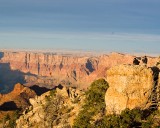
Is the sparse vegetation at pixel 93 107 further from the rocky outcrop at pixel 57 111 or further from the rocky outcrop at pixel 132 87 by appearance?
the rocky outcrop at pixel 132 87

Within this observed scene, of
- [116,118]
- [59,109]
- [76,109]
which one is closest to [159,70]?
[116,118]

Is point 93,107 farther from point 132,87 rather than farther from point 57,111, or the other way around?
point 57,111

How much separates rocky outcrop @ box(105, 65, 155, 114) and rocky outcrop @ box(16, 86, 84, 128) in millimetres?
26120

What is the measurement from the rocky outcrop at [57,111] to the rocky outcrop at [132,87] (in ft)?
85.7

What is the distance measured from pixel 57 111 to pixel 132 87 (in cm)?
5079

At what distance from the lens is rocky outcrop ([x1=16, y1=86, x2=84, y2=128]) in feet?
365

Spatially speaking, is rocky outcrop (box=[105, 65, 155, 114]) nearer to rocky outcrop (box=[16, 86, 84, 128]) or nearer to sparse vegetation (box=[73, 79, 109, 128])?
sparse vegetation (box=[73, 79, 109, 128])

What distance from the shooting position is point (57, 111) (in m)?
124

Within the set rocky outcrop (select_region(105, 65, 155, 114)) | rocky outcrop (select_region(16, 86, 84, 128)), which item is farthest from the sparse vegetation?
rocky outcrop (select_region(105, 65, 155, 114))

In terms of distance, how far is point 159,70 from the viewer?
89375 millimetres

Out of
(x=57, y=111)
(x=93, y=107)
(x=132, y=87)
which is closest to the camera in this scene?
(x=132, y=87)

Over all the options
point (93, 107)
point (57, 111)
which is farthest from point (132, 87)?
point (57, 111)

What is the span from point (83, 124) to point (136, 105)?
48.4ft

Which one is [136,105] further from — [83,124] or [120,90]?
[83,124]
